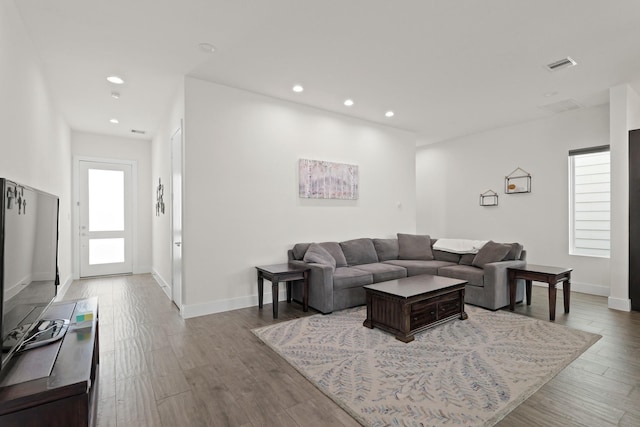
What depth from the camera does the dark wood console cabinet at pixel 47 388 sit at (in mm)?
1204

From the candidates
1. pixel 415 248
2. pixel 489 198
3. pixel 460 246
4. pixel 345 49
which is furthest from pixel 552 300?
pixel 345 49

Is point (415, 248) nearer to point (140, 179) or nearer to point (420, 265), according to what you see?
point (420, 265)

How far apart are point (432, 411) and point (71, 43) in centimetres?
438

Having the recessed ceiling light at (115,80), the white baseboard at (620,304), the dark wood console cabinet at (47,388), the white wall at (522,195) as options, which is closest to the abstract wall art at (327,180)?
the recessed ceiling light at (115,80)

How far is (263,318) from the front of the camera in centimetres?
370

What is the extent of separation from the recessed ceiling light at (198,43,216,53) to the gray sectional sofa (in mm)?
2610

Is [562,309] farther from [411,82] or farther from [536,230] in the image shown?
[411,82]

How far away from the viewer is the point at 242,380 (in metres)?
2.35

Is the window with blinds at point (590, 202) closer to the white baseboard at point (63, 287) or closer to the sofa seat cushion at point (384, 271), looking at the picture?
the sofa seat cushion at point (384, 271)

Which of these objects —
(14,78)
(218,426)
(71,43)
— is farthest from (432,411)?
(71,43)

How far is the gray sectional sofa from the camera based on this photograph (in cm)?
390

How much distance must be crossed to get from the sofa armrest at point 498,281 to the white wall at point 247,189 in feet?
6.90

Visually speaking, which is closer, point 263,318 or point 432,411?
point 432,411

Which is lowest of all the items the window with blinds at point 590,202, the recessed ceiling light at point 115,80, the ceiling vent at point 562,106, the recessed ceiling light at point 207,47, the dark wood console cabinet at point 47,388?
the dark wood console cabinet at point 47,388
